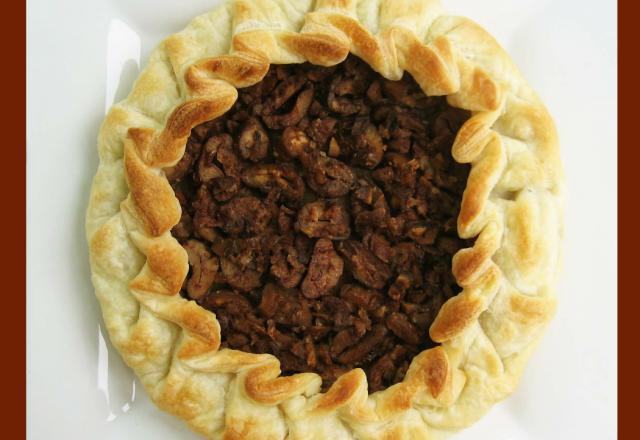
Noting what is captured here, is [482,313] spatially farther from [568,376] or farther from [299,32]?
[299,32]

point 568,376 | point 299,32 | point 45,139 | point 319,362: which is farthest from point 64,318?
point 568,376

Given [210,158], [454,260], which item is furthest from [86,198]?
[454,260]

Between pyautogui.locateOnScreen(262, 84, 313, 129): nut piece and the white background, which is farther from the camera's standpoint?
the white background

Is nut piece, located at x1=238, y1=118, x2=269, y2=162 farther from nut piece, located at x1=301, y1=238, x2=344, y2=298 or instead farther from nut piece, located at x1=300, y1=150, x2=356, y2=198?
nut piece, located at x1=301, y1=238, x2=344, y2=298

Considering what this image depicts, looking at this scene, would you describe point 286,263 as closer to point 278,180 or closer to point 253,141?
point 278,180

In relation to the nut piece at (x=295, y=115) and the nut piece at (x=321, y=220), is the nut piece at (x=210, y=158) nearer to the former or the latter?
the nut piece at (x=295, y=115)

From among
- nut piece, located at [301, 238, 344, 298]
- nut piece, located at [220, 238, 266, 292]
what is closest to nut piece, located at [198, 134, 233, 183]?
nut piece, located at [220, 238, 266, 292]
